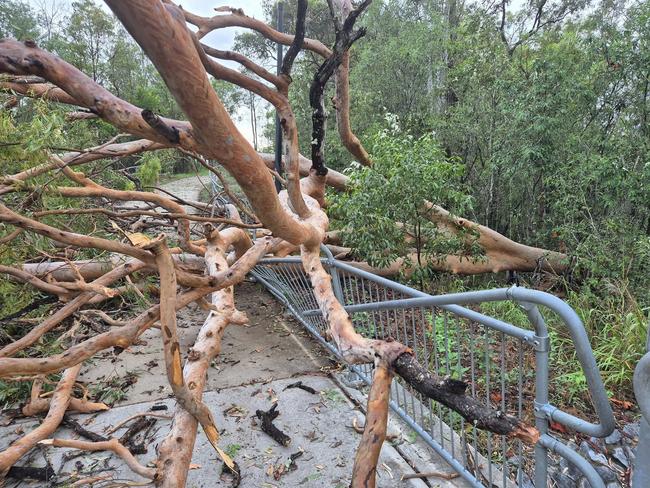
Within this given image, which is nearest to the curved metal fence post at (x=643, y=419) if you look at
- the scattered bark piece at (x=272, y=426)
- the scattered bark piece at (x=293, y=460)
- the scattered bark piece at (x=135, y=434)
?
the scattered bark piece at (x=293, y=460)

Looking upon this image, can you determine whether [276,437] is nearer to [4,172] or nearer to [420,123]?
[4,172]

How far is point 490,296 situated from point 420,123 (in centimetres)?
773

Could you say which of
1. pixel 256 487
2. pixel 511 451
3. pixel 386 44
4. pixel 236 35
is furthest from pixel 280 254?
pixel 236 35

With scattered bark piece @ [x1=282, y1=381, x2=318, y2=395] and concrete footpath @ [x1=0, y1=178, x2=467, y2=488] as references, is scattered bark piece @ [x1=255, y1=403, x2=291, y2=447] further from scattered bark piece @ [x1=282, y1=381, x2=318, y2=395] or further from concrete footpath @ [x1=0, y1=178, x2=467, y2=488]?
scattered bark piece @ [x1=282, y1=381, x2=318, y2=395]

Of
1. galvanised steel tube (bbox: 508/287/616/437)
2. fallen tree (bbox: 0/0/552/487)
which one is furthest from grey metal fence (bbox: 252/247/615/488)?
fallen tree (bbox: 0/0/552/487)

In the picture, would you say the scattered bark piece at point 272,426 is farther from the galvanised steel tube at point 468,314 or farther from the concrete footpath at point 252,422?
the galvanised steel tube at point 468,314

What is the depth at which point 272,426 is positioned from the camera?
111 inches

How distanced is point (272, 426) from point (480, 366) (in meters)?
2.15

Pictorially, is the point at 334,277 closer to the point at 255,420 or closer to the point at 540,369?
the point at 255,420

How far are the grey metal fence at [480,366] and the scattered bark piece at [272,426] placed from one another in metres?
0.75

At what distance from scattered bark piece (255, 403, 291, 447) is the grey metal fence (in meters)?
0.75

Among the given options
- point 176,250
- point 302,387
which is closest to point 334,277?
point 302,387

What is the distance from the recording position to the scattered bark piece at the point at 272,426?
2682mm

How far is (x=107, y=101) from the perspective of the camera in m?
1.48
